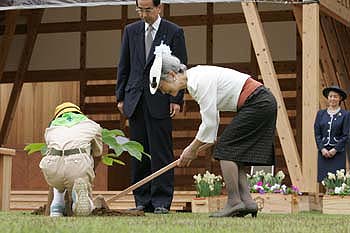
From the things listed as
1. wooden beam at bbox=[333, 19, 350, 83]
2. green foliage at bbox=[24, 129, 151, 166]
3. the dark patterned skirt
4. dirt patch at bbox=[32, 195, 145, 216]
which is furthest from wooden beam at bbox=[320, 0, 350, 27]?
dirt patch at bbox=[32, 195, 145, 216]

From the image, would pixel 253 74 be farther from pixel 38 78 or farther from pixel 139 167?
pixel 139 167

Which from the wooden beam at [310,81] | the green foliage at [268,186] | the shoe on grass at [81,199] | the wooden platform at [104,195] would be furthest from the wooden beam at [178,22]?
the shoe on grass at [81,199]

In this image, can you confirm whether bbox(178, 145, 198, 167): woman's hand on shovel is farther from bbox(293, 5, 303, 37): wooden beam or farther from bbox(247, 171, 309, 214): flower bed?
bbox(293, 5, 303, 37): wooden beam

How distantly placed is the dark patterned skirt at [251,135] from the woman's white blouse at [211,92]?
11 cm

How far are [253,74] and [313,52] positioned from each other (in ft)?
12.0

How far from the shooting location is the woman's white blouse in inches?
200

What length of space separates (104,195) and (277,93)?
7.78 feet

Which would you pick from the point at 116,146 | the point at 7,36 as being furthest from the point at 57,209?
the point at 7,36

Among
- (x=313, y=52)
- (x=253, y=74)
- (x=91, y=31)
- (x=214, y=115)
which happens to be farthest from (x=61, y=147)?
(x=91, y=31)

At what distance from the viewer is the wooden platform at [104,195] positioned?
31.4ft

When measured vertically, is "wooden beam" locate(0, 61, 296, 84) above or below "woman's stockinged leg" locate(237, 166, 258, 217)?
above

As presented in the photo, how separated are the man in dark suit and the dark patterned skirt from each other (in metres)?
1.06

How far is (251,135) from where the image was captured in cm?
529

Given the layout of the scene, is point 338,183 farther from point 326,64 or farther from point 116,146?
point 116,146
